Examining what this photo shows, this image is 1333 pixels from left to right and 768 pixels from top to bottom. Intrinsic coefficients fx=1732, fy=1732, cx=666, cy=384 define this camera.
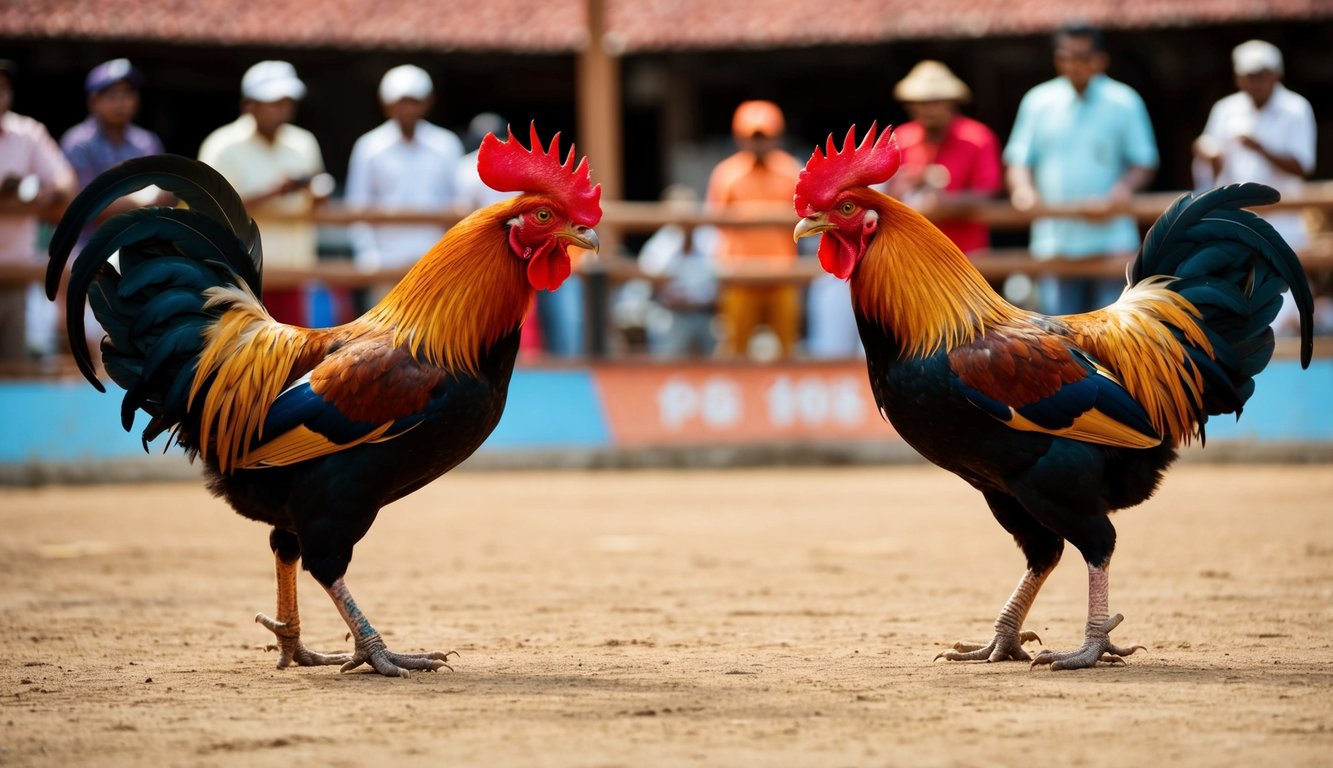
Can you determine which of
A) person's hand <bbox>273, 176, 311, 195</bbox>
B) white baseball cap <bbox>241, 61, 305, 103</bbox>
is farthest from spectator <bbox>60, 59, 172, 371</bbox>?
person's hand <bbox>273, 176, 311, 195</bbox>

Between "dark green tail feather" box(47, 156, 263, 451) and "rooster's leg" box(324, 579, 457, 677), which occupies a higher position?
"dark green tail feather" box(47, 156, 263, 451)

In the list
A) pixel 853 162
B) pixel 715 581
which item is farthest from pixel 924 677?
pixel 715 581

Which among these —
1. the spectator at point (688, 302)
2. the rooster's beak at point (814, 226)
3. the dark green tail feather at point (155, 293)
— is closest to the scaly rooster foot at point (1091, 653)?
the rooster's beak at point (814, 226)

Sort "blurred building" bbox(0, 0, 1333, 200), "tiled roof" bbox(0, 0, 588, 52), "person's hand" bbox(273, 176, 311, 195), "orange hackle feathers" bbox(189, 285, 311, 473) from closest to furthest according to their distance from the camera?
"orange hackle feathers" bbox(189, 285, 311, 473) → "person's hand" bbox(273, 176, 311, 195) → "tiled roof" bbox(0, 0, 588, 52) → "blurred building" bbox(0, 0, 1333, 200)

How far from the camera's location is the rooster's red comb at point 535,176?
18.3 feet

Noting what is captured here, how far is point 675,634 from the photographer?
20.2 ft

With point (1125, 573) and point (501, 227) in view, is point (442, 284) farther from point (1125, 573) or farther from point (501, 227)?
point (1125, 573)

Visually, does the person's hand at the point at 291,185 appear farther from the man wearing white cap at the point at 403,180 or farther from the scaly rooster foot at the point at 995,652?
the scaly rooster foot at the point at 995,652

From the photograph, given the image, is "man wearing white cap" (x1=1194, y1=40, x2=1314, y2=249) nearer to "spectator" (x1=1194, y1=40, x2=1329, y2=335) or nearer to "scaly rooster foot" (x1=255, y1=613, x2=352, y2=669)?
"spectator" (x1=1194, y1=40, x2=1329, y2=335)

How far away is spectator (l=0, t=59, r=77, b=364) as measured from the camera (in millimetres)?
11703

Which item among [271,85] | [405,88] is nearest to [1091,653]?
[271,85]

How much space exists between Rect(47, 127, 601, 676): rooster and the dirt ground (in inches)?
21.4

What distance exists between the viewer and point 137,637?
20.2 feet

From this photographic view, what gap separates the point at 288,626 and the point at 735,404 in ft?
24.8
